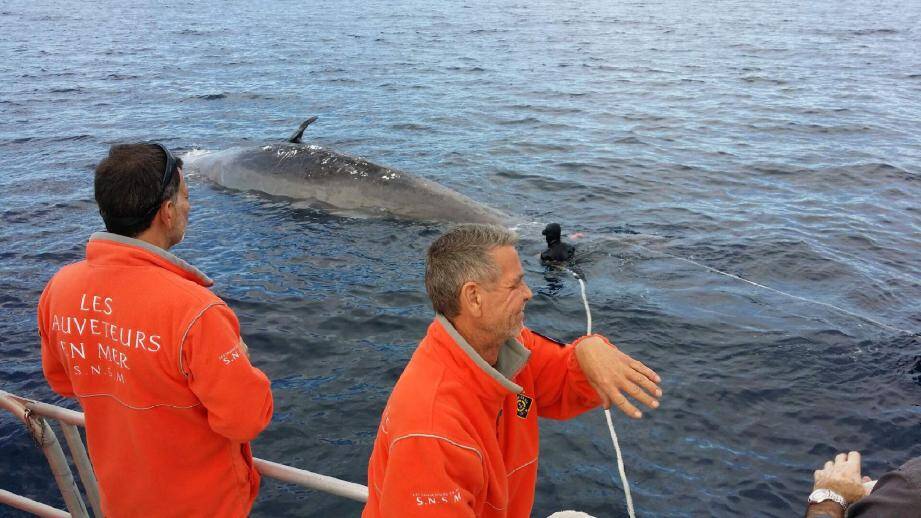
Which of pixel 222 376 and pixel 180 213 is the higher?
pixel 180 213

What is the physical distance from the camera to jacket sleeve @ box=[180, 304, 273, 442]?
301 cm

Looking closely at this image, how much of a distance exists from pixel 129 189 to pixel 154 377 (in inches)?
33.5

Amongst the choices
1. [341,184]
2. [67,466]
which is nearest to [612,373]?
[67,466]

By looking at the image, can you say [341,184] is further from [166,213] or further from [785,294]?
[166,213]

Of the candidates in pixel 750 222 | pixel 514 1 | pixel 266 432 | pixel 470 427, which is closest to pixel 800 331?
pixel 750 222

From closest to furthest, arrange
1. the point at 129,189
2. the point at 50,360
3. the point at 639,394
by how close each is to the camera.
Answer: the point at 639,394 → the point at 129,189 → the point at 50,360

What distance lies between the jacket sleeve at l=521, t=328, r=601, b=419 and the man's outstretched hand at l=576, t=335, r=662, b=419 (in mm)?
100

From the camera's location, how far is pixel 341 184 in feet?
38.8

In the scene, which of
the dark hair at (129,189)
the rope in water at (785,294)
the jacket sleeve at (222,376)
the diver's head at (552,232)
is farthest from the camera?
the diver's head at (552,232)

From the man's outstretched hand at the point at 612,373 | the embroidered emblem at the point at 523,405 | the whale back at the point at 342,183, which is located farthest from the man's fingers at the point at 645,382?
the whale back at the point at 342,183

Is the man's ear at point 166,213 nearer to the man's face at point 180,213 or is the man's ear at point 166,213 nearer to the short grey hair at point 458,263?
the man's face at point 180,213

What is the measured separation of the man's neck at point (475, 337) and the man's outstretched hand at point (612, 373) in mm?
414

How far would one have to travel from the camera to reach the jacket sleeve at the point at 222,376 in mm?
3012

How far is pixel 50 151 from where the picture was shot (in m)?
15.4
